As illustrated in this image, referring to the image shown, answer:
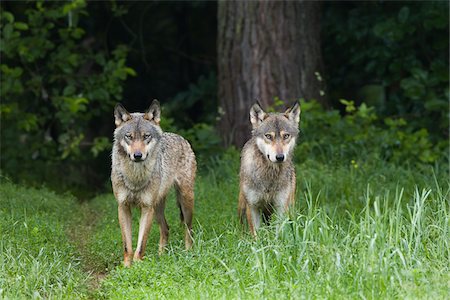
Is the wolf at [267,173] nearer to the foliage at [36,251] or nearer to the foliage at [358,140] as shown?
the foliage at [36,251]

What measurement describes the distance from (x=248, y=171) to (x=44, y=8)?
6.57 meters

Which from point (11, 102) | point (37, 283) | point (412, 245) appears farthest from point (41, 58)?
point (412, 245)

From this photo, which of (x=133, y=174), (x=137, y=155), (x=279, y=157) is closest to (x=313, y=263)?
(x=279, y=157)

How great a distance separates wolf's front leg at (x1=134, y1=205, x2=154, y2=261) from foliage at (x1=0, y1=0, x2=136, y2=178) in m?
5.50

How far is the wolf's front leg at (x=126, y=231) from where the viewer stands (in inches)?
324

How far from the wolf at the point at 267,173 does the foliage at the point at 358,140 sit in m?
3.81

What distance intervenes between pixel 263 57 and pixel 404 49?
2.61m

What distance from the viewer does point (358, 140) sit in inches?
505

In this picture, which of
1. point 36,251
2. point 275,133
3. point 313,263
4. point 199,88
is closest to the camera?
point 313,263

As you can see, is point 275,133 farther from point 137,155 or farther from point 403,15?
point 403,15

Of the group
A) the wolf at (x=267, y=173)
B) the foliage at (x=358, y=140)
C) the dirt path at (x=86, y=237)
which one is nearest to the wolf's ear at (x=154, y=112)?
the wolf at (x=267, y=173)

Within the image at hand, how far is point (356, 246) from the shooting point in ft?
21.7

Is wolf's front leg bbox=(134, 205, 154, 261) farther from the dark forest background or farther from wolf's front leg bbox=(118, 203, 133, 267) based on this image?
the dark forest background

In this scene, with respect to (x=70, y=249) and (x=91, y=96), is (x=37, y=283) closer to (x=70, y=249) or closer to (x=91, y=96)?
(x=70, y=249)
